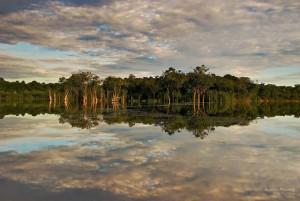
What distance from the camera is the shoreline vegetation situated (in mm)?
85000

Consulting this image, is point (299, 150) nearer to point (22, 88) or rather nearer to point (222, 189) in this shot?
point (222, 189)

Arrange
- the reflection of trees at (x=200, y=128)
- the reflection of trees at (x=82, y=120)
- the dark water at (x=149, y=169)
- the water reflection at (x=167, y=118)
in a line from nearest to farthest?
the dark water at (x=149, y=169) < the reflection of trees at (x=200, y=128) < the water reflection at (x=167, y=118) < the reflection of trees at (x=82, y=120)

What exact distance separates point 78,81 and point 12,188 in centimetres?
9119

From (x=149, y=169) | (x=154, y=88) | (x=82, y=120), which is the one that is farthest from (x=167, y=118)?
(x=154, y=88)

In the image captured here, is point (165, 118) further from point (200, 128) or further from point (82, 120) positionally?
point (200, 128)

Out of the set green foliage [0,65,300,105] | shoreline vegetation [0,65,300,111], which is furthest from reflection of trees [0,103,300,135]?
green foliage [0,65,300,105]

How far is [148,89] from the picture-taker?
9931cm

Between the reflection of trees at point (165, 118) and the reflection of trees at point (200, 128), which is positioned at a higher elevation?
the reflection of trees at point (165, 118)

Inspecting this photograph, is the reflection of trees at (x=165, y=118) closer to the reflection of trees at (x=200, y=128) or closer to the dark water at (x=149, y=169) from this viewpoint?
the reflection of trees at (x=200, y=128)

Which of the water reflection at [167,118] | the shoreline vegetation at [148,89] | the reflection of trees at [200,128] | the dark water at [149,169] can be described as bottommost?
the dark water at [149,169]

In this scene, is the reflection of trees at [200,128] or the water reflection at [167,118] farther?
the water reflection at [167,118]

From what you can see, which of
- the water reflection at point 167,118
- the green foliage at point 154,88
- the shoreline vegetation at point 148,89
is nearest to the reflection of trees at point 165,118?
the water reflection at point 167,118

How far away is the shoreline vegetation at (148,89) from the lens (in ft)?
279

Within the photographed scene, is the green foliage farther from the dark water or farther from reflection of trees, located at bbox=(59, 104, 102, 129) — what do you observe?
the dark water
